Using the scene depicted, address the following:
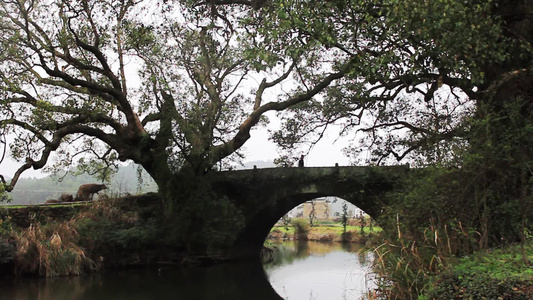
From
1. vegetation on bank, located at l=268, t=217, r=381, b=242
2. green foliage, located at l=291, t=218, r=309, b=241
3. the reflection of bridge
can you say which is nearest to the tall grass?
the reflection of bridge

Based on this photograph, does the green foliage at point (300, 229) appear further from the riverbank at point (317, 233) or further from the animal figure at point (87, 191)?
the animal figure at point (87, 191)

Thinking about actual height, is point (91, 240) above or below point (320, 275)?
above

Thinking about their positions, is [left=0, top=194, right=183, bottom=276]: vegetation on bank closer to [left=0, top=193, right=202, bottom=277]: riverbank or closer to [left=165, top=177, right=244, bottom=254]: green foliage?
[left=0, top=193, right=202, bottom=277]: riverbank

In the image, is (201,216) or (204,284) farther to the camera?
(201,216)

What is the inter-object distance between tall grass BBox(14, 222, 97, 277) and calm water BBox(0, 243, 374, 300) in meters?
0.34

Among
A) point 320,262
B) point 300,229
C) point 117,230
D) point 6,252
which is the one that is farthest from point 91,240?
point 300,229

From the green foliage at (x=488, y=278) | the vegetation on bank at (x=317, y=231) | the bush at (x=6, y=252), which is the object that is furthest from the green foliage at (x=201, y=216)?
the vegetation on bank at (x=317, y=231)

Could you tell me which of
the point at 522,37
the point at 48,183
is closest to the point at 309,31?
the point at 522,37

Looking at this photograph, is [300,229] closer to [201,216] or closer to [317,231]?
[317,231]

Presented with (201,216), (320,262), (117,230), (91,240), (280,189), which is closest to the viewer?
(91,240)

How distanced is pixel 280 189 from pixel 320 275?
3743mm

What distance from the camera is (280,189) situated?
594 inches

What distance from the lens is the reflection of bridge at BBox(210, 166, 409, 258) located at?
1351 centimetres

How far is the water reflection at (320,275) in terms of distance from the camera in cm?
825
